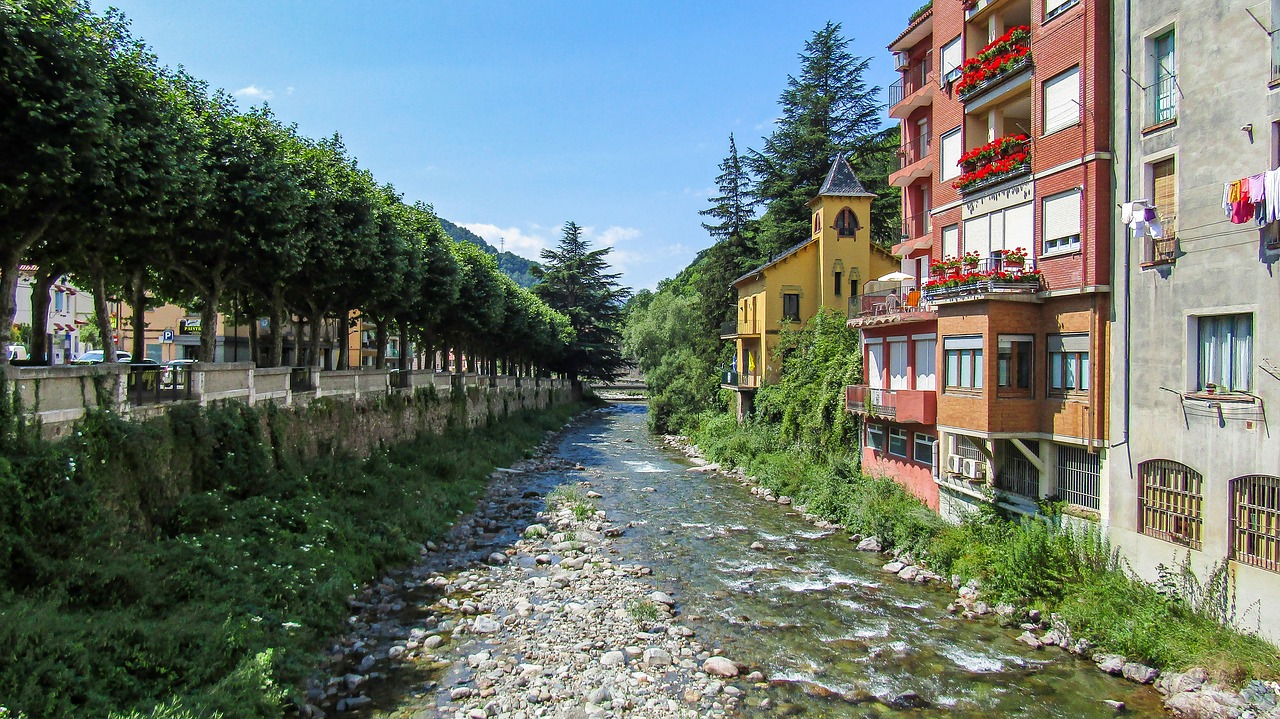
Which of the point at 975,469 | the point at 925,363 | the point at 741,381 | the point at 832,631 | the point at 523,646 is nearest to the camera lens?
the point at 523,646

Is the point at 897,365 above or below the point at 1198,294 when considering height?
below

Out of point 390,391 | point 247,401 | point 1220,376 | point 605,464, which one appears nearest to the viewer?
point 1220,376

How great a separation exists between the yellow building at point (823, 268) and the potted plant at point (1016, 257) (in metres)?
22.4

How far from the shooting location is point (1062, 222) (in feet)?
57.3

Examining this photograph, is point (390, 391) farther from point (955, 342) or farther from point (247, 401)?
point (955, 342)

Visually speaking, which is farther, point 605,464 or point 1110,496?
point 605,464

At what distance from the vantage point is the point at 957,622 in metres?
16.2

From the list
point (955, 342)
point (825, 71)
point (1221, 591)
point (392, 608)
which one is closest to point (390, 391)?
point (392, 608)

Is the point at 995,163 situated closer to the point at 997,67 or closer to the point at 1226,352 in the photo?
the point at 997,67

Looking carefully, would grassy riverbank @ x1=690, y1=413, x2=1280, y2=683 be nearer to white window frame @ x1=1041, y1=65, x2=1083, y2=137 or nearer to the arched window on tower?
white window frame @ x1=1041, y1=65, x2=1083, y2=137

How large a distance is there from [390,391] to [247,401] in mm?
12424

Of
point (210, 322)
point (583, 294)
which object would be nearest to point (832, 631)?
point (210, 322)

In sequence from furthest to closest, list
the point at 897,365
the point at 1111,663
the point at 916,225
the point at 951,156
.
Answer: the point at 916,225
the point at 897,365
the point at 951,156
the point at 1111,663

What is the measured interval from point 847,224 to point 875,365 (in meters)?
16.1
